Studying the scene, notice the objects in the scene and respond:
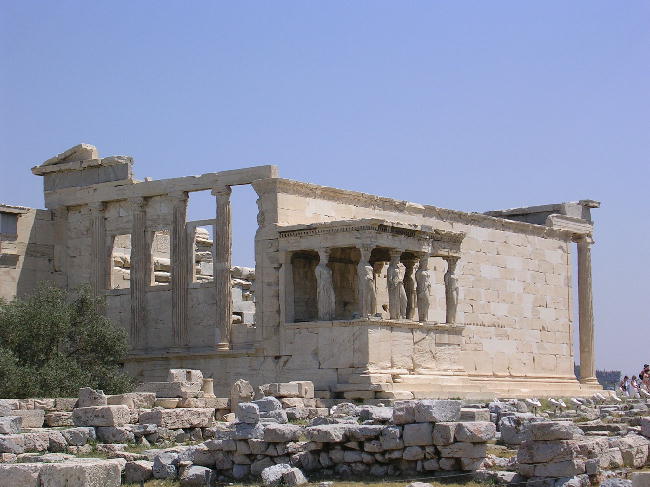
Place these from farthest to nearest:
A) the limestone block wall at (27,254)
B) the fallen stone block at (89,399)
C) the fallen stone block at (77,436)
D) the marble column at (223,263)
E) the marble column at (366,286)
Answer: the limestone block wall at (27,254)
the marble column at (223,263)
the marble column at (366,286)
the fallen stone block at (89,399)
the fallen stone block at (77,436)

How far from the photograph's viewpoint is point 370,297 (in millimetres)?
25031

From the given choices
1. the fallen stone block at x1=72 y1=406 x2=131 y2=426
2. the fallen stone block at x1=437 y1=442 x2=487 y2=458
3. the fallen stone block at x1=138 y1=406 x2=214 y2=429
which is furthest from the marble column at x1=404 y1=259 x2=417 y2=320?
the fallen stone block at x1=437 y1=442 x2=487 y2=458

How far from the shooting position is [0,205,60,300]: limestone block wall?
29047 mm

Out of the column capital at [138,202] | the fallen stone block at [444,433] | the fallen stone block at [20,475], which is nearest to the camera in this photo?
the fallen stone block at [20,475]

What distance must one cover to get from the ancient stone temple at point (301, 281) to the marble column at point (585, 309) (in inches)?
80.6

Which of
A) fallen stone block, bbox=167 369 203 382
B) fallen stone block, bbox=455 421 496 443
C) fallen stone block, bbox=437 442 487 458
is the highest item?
fallen stone block, bbox=167 369 203 382

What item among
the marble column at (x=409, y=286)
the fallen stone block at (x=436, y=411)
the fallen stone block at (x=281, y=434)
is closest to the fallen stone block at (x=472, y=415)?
the fallen stone block at (x=436, y=411)

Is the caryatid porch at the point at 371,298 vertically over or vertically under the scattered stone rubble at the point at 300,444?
over

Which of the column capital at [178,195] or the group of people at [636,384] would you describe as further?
the group of people at [636,384]

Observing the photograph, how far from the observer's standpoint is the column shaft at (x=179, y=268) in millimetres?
27750

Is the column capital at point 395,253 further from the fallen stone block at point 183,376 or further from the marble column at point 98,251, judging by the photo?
the marble column at point 98,251

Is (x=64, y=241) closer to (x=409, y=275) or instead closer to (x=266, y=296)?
(x=266, y=296)

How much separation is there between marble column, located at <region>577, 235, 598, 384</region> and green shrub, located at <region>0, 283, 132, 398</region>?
13.4 m

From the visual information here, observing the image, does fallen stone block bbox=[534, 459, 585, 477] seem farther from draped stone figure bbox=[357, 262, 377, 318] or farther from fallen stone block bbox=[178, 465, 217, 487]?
draped stone figure bbox=[357, 262, 377, 318]
